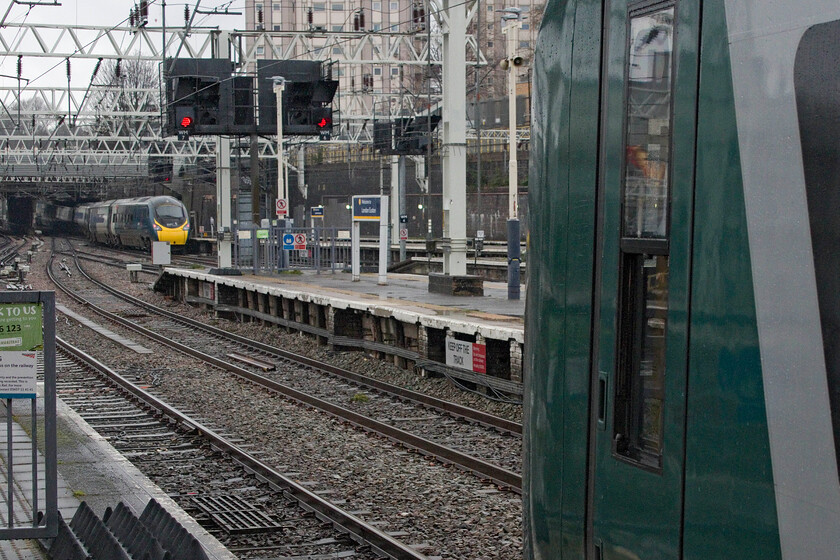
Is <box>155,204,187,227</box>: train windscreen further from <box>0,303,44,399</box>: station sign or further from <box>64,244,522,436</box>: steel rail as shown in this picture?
<box>0,303,44,399</box>: station sign

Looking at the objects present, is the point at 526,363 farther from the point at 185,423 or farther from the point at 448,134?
the point at 448,134

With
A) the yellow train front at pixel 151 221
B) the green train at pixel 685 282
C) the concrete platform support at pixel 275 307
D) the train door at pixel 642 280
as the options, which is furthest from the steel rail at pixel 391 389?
the yellow train front at pixel 151 221

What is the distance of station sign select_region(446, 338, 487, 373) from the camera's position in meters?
13.8

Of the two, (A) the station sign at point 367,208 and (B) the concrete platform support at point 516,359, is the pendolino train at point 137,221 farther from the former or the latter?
(B) the concrete platform support at point 516,359

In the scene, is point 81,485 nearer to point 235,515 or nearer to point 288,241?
point 235,515

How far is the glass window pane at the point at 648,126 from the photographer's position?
325 cm

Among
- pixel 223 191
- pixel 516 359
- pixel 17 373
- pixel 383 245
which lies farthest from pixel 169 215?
pixel 17 373

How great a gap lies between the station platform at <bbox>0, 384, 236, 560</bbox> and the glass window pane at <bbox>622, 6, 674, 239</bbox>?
4245 mm

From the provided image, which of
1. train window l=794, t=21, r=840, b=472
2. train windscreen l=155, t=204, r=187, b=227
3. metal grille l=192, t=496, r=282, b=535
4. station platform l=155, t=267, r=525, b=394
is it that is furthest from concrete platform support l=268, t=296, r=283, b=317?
train windscreen l=155, t=204, r=187, b=227

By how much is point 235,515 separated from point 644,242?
5964 mm

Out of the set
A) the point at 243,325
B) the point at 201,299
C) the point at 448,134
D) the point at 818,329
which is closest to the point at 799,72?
the point at 818,329

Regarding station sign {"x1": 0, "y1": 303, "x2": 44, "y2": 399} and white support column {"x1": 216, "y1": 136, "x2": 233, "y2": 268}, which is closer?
station sign {"x1": 0, "y1": 303, "x2": 44, "y2": 399}

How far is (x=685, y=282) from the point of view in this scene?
3.09 metres

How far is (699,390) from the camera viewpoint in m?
2.98
